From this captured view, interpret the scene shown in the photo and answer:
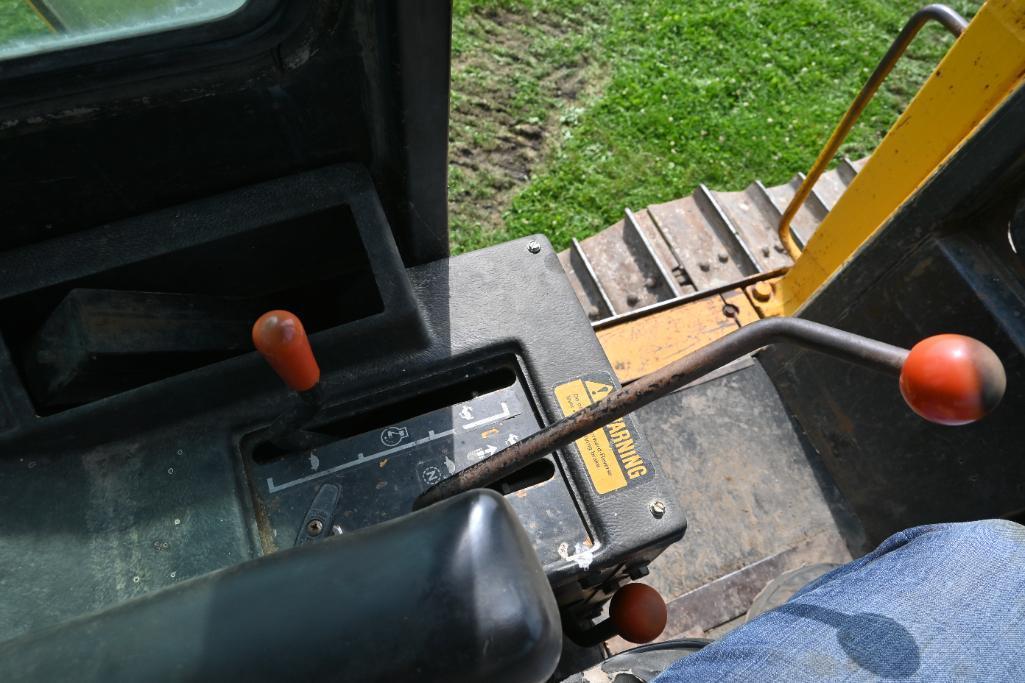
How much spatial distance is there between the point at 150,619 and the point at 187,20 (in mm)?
686

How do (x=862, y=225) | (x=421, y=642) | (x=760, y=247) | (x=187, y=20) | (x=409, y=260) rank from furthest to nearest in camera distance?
1. (x=760, y=247)
2. (x=862, y=225)
3. (x=409, y=260)
4. (x=187, y=20)
5. (x=421, y=642)

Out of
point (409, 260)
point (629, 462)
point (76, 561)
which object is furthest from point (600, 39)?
point (76, 561)

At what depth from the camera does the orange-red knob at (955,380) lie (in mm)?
756

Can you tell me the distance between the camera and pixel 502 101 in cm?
325

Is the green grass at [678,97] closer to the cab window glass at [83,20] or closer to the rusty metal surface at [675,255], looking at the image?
the rusty metal surface at [675,255]

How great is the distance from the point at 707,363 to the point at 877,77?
1.33 meters

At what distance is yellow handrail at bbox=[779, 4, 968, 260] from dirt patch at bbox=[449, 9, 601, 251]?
106 cm

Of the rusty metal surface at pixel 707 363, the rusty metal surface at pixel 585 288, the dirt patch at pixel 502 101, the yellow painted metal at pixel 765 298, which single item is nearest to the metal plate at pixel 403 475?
the rusty metal surface at pixel 707 363

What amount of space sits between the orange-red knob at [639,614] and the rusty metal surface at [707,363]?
40cm

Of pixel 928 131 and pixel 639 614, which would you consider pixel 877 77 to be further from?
pixel 639 614

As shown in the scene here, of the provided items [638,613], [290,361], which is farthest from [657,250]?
[290,361]

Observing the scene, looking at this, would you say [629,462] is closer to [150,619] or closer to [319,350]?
[319,350]

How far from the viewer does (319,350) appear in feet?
3.90

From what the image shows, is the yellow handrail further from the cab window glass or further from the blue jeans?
the cab window glass
